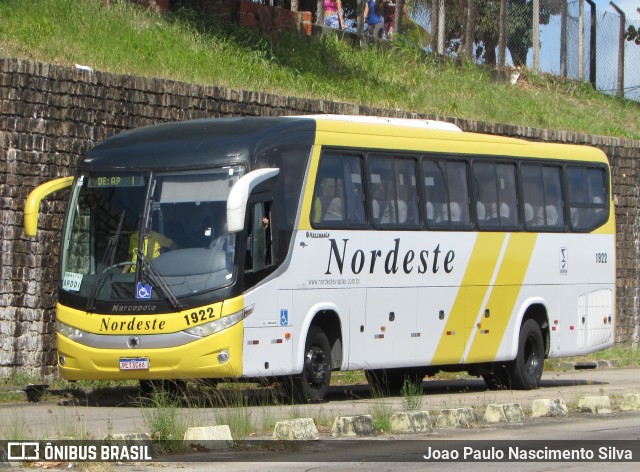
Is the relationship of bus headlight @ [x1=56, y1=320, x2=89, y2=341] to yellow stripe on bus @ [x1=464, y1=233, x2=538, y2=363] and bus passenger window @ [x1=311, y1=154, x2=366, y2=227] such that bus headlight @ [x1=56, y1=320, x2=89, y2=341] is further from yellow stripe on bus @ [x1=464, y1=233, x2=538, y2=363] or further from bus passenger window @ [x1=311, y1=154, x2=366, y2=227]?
yellow stripe on bus @ [x1=464, y1=233, x2=538, y2=363]

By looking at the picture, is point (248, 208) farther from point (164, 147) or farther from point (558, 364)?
point (558, 364)

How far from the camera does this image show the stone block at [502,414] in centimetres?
1562

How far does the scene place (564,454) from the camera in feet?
42.3

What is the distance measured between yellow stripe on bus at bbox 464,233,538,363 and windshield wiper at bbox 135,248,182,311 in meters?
5.36

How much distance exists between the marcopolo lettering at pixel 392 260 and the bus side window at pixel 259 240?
1191 mm

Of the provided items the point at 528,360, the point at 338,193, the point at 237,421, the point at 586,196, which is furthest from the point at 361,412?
the point at 586,196

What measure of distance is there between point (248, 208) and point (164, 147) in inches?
51.9

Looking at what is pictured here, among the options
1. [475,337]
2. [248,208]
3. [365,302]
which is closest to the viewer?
[248,208]

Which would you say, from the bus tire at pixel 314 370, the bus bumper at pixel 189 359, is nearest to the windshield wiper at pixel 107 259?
the bus bumper at pixel 189 359

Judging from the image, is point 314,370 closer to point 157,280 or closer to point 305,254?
point 305,254

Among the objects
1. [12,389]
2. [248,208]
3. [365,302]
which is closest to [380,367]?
[365,302]

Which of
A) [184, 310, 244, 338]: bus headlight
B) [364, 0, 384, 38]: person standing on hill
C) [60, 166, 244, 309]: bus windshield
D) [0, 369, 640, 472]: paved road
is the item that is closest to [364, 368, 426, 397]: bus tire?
[0, 369, 640, 472]: paved road

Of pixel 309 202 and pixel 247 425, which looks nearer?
pixel 247 425

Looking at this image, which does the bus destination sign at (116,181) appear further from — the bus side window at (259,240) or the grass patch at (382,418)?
the grass patch at (382,418)
